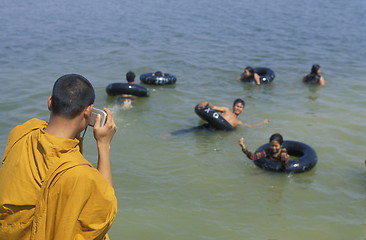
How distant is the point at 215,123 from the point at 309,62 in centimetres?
903

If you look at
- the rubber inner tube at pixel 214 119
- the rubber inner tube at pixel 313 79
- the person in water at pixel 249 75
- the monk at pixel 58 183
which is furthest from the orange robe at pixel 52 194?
the rubber inner tube at pixel 313 79

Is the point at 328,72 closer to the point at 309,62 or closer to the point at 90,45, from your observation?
the point at 309,62

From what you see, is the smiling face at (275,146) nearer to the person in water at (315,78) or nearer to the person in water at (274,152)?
the person in water at (274,152)

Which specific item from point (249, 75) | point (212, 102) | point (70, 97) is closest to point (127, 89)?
point (212, 102)

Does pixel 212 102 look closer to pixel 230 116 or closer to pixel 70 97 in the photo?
pixel 230 116

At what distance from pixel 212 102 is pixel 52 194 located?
1106cm

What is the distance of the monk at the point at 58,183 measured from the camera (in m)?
2.50

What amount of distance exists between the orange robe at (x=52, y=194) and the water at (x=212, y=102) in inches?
164

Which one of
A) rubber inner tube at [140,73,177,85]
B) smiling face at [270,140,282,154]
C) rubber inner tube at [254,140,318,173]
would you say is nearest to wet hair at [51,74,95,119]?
smiling face at [270,140,282,154]

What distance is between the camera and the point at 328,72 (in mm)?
17000

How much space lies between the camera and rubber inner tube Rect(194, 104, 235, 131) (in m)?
10.7

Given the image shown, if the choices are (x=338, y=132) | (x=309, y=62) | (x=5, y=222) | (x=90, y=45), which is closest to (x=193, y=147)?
(x=338, y=132)

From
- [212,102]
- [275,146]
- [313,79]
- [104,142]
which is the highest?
[104,142]

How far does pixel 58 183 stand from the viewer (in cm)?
248
